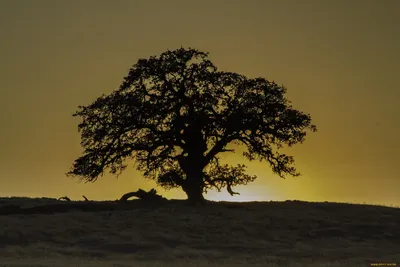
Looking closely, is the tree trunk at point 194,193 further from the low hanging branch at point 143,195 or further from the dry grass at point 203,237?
the low hanging branch at point 143,195

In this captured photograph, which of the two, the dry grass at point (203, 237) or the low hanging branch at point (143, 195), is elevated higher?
the low hanging branch at point (143, 195)

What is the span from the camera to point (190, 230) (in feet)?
149

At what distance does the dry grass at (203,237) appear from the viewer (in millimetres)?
37469

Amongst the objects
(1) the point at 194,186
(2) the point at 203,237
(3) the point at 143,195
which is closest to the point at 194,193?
(1) the point at 194,186

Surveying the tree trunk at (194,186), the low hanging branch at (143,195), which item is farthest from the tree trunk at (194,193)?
the low hanging branch at (143,195)

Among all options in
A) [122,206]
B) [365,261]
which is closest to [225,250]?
[365,261]

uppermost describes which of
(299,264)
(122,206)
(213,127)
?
(213,127)

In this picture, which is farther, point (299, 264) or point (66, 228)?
point (66, 228)

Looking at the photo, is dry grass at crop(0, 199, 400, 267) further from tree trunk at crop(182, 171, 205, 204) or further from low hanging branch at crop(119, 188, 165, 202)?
low hanging branch at crop(119, 188, 165, 202)

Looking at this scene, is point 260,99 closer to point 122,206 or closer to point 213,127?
point 213,127

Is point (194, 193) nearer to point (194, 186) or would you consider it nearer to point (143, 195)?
point (194, 186)

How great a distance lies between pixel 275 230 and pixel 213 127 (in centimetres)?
1238

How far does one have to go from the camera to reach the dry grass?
123 feet

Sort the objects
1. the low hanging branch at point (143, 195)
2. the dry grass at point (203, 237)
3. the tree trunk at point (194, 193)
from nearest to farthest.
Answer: the dry grass at point (203, 237)
the tree trunk at point (194, 193)
the low hanging branch at point (143, 195)
